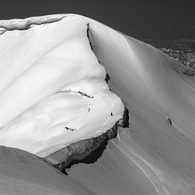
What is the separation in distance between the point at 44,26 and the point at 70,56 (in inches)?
364

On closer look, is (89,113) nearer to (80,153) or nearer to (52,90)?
(80,153)

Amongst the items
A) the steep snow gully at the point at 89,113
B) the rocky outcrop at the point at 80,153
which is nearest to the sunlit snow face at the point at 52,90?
the steep snow gully at the point at 89,113

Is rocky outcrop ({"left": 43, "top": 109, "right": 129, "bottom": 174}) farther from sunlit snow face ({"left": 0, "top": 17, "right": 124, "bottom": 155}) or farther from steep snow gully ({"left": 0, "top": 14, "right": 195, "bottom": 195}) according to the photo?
sunlit snow face ({"left": 0, "top": 17, "right": 124, "bottom": 155})

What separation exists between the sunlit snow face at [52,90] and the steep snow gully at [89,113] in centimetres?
8

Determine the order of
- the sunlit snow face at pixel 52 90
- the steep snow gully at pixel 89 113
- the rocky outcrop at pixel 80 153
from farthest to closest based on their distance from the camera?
1. the sunlit snow face at pixel 52 90
2. the steep snow gully at pixel 89 113
3. the rocky outcrop at pixel 80 153

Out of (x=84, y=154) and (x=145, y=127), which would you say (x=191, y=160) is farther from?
(x=84, y=154)

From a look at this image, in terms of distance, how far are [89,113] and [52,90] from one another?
24.7 feet

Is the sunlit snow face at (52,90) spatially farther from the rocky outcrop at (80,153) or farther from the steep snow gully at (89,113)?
the rocky outcrop at (80,153)

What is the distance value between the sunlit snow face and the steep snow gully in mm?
75

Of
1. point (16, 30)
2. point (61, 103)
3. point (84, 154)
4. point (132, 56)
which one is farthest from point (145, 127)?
point (16, 30)

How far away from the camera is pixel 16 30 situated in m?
40.1

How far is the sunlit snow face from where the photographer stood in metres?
18.0

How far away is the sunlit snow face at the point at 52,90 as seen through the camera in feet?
59.1

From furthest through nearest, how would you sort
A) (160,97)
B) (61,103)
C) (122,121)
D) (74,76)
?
1. (160,97)
2. (74,76)
3. (61,103)
4. (122,121)
